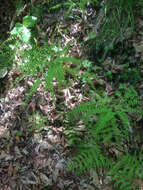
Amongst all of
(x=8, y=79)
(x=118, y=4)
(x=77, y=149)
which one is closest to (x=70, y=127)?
(x=77, y=149)

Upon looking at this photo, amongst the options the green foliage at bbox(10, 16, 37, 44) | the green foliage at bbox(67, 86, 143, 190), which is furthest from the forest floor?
the green foliage at bbox(10, 16, 37, 44)

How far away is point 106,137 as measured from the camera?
2.33m

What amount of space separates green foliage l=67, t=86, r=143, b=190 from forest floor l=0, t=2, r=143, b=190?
16cm

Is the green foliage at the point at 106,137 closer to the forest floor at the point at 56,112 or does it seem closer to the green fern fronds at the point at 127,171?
the green fern fronds at the point at 127,171

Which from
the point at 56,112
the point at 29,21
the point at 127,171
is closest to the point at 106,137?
the point at 127,171

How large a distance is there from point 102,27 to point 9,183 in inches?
101

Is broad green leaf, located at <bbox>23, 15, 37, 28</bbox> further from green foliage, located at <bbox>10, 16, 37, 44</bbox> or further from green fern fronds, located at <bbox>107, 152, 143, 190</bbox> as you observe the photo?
green fern fronds, located at <bbox>107, 152, 143, 190</bbox>

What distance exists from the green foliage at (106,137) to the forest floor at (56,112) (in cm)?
16

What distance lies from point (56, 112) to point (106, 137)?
2.93 feet

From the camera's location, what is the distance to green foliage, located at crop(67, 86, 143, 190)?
2.29 meters

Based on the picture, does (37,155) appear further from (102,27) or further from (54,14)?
(54,14)

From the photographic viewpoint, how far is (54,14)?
12.5 ft

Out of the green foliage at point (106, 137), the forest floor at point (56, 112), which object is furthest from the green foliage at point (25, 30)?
the green foliage at point (106, 137)

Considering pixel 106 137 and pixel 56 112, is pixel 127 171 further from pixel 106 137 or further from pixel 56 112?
pixel 56 112
